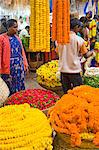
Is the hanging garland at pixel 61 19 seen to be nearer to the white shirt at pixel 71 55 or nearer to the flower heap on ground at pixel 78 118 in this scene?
the flower heap on ground at pixel 78 118

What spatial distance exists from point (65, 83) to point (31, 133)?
240 centimetres

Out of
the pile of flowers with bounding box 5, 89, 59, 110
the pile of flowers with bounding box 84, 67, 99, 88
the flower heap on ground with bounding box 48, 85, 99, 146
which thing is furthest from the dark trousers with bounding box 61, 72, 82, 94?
the flower heap on ground with bounding box 48, 85, 99, 146

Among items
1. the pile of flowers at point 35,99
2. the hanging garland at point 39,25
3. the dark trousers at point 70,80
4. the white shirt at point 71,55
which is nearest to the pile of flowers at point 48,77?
the dark trousers at point 70,80

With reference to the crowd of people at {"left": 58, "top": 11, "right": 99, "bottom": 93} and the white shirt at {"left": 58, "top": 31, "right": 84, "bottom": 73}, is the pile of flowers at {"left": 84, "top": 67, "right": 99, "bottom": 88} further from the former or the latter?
the white shirt at {"left": 58, "top": 31, "right": 84, "bottom": 73}

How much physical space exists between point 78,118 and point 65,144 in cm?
16

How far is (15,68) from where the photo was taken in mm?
4348

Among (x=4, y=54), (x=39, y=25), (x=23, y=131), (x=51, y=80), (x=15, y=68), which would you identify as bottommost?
(x=51, y=80)

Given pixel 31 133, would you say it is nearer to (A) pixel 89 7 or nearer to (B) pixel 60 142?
(B) pixel 60 142

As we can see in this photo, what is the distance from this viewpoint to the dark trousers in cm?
388

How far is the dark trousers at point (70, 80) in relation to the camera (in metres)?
3.88

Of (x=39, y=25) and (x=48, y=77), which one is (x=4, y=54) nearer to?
(x=48, y=77)

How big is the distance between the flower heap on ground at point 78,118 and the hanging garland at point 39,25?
875 millimetres

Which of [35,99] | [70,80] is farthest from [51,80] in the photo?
[35,99]

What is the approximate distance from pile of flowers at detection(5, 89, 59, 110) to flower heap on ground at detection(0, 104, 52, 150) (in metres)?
0.74
